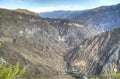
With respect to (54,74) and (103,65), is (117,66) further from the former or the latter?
(54,74)

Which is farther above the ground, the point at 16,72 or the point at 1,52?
the point at 1,52

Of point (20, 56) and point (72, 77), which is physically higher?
point (20, 56)

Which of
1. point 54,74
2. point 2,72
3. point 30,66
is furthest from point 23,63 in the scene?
point 2,72

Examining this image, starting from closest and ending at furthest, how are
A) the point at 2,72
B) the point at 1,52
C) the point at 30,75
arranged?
the point at 2,72, the point at 30,75, the point at 1,52

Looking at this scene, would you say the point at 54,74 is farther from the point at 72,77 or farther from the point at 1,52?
the point at 1,52

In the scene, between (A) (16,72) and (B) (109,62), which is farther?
(B) (109,62)

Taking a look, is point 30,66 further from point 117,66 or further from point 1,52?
point 117,66

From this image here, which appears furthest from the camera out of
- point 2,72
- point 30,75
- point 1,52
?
point 1,52

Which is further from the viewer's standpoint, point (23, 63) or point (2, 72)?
point (23, 63)

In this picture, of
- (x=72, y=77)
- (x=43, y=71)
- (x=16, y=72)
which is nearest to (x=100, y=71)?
(x=72, y=77)
